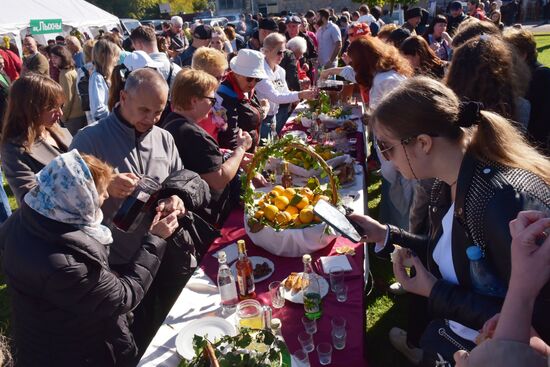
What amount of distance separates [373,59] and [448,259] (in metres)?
2.61

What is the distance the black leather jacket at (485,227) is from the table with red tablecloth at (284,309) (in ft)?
1.34

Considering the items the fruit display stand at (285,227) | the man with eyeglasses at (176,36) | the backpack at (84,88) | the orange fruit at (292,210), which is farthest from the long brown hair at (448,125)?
the man with eyeglasses at (176,36)

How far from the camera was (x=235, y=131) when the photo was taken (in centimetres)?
395

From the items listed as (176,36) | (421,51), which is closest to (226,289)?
(421,51)

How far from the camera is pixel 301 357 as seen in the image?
176 centimetres

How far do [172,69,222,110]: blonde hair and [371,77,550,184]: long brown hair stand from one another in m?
1.53

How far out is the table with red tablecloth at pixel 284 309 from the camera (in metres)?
1.85

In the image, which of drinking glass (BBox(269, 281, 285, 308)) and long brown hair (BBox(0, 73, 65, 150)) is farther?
long brown hair (BBox(0, 73, 65, 150))

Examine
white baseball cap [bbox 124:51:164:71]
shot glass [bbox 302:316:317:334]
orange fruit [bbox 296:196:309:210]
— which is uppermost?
white baseball cap [bbox 124:51:164:71]

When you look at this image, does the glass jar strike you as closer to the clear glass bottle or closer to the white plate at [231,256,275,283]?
the clear glass bottle

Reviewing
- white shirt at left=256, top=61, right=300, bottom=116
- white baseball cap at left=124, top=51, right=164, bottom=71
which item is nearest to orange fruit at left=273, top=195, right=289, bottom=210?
white baseball cap at left=124, top=51, right=164, bottom=71

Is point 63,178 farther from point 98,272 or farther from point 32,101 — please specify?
point 32,101

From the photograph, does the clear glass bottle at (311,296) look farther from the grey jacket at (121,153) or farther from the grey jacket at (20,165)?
the grey jacket at (20,165)

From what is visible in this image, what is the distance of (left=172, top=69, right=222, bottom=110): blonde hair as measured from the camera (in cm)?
299
